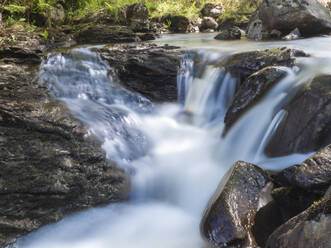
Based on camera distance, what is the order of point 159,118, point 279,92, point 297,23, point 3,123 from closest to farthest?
point 3,123
point 279,92
point 159,118
point 297,23

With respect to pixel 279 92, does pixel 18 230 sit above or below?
below

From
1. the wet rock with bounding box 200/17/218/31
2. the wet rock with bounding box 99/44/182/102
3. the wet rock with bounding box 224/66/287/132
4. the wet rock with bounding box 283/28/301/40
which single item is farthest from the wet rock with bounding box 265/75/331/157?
the wet rock with bounding box 200/17/218/31

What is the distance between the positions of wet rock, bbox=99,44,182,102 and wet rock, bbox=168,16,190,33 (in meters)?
5.90

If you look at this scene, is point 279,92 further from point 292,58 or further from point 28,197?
point 28,197

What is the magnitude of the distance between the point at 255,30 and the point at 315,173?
7.15 meters

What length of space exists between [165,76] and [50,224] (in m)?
3.65

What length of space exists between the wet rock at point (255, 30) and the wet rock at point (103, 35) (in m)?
3.53

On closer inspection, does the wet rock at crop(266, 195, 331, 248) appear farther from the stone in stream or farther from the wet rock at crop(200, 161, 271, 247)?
the stone in stream

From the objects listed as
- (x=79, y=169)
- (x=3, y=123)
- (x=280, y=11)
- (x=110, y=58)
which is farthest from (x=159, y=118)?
(x=280, y=11)

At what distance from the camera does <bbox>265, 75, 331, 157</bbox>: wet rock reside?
3.37 m

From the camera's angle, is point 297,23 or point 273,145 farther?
point 297,23

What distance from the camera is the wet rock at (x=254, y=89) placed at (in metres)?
4.36

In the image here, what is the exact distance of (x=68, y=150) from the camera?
A: 3580mm

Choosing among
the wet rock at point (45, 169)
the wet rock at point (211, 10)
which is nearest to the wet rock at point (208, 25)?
the wet rock at point (211, 10)
